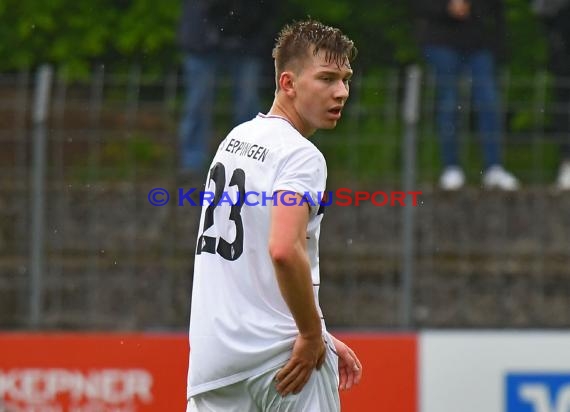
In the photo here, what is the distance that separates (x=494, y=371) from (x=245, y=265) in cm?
311

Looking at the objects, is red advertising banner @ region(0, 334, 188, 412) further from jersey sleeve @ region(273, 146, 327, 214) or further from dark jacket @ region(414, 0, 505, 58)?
jersey sleeve @ region(273, 146, 327, 214)

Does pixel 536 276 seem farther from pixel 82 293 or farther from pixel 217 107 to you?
pixel 82 293

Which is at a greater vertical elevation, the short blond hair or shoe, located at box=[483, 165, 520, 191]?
shoe, located at box=[483, 165, 520, 191]

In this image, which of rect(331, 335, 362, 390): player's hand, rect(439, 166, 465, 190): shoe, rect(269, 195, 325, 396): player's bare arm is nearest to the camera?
rect(269, 195, 325, 396): player's bare arm

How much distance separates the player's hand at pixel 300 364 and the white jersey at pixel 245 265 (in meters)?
0.06

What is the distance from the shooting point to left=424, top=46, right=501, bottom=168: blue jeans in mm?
7926

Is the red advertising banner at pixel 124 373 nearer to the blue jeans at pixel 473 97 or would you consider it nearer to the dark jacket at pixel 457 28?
the blue jeans at pixel 473 97

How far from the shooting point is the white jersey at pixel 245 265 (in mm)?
4043

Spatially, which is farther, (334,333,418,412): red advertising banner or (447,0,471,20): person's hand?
(447,0,471,20): person's hand

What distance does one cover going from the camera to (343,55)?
165 inches

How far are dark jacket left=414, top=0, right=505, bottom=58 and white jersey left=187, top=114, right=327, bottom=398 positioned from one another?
4152mm

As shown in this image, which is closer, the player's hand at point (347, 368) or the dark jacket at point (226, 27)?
the player's hand at point (347, 368)

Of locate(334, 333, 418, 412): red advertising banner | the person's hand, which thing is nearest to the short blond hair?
locate(334, 333, 418, 412): red advertising banner

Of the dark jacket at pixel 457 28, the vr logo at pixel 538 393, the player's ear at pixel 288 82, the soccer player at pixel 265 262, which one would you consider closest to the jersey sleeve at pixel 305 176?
the soccer player at pixel 265 262
